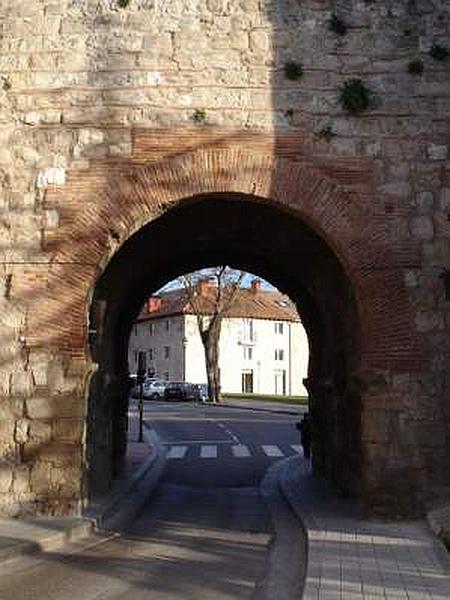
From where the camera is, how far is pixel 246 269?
52.0ft

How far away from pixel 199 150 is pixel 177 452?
1257 centimetres

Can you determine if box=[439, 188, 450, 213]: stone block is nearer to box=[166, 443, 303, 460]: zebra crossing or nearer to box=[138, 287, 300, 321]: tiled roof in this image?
box=[166, 443, 303, 460]: zebra crossing

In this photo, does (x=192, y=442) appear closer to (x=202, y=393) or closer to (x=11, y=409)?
(x=11, y=409)

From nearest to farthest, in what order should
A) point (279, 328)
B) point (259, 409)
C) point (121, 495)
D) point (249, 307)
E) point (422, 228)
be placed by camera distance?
1. point (422, 228)
2. point (121, 495)
3. point (259, 409)
4. point (249, 307)
5. point (279, 328)

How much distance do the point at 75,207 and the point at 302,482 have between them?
6.61m

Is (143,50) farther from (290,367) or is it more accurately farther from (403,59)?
(290,367)

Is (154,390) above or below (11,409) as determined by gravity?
above

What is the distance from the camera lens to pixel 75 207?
10.5 m

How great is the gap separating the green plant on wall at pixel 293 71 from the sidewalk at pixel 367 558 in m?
5.56

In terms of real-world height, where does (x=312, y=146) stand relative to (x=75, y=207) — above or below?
above

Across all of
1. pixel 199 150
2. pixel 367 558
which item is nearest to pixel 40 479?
pixel 367 558

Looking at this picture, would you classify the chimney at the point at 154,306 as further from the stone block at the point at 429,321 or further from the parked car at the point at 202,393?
the stone block at the point at 429,321

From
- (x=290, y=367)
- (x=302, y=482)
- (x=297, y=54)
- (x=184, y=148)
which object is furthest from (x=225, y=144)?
(x=290, y=367)

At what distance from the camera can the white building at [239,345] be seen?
6775cm
